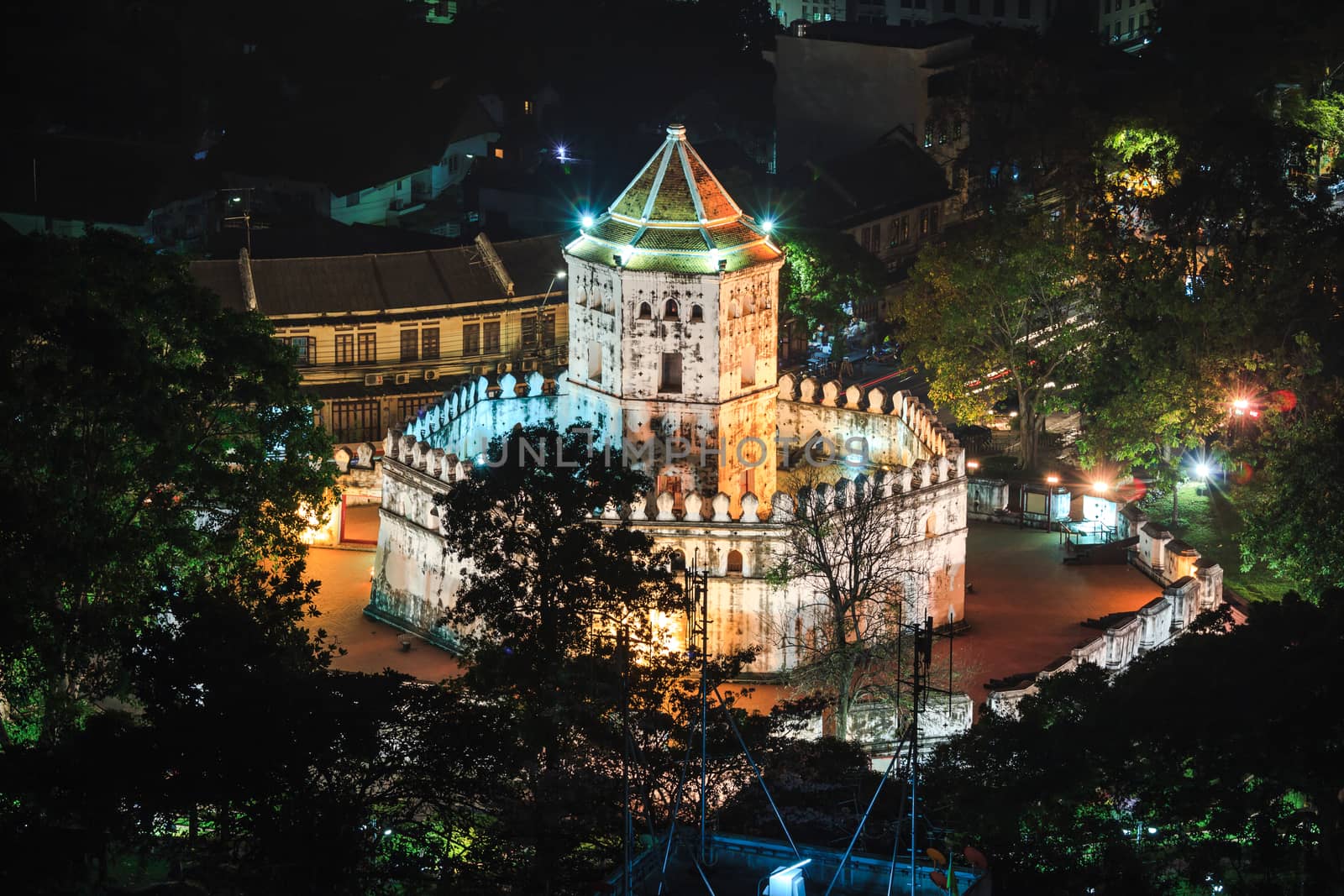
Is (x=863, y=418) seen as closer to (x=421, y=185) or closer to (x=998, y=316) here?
(x=998, y=316)

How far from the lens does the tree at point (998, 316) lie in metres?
105

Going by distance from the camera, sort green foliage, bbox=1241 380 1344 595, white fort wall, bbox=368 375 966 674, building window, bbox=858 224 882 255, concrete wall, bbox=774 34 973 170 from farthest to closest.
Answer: concrete wall, bbox=774 34 973 170
building window, bbox=858 224 882 255
green foliage, bbox=1241 380 1344 595
white fort wall, bbox=368 375 966 674

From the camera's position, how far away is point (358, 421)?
4427 inches

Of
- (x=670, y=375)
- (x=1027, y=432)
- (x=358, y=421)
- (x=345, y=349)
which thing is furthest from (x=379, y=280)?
(x=670, y=375)

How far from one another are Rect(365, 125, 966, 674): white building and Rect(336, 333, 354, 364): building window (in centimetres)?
2339

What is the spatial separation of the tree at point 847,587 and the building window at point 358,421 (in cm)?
3102

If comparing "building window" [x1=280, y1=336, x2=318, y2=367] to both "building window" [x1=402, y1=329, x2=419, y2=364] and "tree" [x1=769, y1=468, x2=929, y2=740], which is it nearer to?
"building window" [x1=402, y1=329, x2=419, y2=364]

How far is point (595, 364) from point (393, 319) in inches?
1049

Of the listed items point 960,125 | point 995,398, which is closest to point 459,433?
point 995,398

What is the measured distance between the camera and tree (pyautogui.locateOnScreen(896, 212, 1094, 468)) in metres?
105

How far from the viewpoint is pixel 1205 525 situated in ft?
339

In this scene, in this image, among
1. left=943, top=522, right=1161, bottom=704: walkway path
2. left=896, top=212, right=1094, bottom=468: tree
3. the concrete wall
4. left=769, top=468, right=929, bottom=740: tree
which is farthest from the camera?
the concrete wall

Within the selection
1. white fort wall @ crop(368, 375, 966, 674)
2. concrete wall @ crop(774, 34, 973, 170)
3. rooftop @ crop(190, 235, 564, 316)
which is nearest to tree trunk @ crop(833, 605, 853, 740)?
white fort wall @ crop(368, 375, 966, 674)

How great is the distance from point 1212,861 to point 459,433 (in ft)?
119
